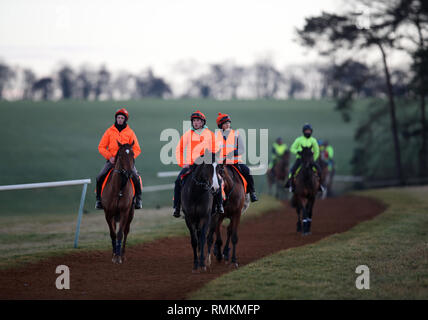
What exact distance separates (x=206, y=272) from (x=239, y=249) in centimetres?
328

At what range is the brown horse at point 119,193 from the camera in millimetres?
10445

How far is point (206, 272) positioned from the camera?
964 centimetres

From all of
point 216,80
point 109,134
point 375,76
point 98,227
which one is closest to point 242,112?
point 216,80

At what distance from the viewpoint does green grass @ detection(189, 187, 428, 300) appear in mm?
7598

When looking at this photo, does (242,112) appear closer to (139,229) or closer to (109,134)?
(139,229)

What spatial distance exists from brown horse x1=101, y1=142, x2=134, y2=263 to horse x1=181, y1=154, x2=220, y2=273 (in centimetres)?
140

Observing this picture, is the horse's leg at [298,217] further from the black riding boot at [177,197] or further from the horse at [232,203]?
the black riding boot at [177,197]

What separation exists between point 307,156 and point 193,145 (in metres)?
5.67

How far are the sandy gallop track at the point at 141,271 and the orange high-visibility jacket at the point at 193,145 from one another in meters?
1.99

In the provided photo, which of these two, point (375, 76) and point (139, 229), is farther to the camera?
point (375, 76)

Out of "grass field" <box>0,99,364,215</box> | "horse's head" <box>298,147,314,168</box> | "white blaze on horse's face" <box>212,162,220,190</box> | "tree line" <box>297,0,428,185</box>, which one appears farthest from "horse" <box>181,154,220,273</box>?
"tree line" <box>297,0,428,185</box>

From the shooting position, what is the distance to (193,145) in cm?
978

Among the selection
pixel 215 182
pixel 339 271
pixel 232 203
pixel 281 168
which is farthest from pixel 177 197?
pixel 281 168

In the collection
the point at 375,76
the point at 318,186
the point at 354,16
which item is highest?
the point at 354,16
